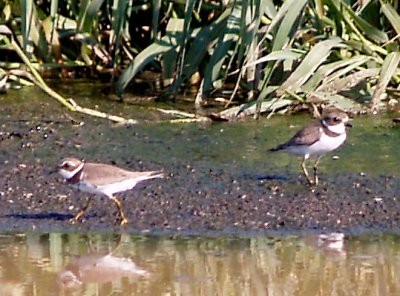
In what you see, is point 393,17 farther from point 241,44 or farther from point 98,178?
point 98,178

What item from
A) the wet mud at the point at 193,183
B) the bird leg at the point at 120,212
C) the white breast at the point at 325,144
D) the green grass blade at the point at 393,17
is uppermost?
the green grass blade at the point at 393,17

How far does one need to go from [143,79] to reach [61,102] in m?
1.61

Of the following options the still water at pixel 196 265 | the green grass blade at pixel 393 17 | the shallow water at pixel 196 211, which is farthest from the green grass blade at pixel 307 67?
the still water at pixel 196 265

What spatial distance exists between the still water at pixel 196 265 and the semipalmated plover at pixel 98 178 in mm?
306

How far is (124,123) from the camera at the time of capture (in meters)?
10.0

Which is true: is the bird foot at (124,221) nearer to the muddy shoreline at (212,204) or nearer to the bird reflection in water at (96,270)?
the muddy shoreline at (212,204)

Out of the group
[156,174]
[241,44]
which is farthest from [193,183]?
[241,44]

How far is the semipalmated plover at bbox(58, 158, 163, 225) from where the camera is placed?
7.66 m

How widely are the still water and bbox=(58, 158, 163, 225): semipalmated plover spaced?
12.0 inches

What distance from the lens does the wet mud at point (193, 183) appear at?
25.1 ft

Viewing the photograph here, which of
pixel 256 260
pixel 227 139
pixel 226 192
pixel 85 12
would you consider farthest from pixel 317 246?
pixel 85 12

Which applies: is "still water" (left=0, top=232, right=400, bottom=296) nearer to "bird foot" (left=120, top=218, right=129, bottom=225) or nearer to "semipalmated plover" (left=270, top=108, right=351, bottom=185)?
"bird foot" (left=120, top=218, right=129, bottom=225)

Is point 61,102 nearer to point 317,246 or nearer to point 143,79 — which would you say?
point 143,79

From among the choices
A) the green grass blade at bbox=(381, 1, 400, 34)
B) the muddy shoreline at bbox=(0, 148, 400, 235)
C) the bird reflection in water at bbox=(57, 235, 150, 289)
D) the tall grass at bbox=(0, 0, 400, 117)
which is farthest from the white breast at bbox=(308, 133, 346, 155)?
the bird reflection in water at bbox=(57, 235, 150, 289)
